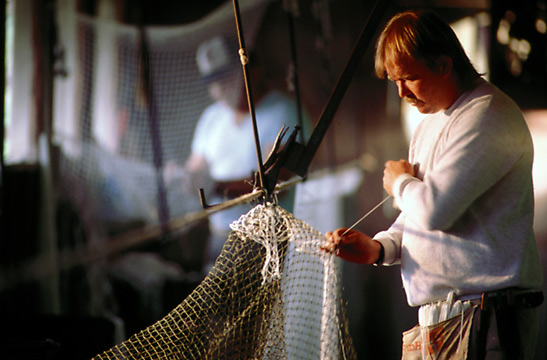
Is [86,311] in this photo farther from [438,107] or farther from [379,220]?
[438,107]

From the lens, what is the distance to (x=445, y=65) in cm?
98

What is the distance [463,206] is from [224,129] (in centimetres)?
232

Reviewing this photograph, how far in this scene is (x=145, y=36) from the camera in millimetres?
3139

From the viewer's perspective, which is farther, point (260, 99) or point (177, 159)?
point (177, 159)

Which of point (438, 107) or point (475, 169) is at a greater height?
point (438, 107)

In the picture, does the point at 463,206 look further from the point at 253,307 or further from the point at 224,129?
the point at 224,129

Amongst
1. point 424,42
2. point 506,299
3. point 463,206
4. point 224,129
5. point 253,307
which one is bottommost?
point 253,307

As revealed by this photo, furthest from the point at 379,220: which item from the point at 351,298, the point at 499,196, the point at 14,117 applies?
the point at 14,117

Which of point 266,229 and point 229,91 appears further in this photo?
point 229,91

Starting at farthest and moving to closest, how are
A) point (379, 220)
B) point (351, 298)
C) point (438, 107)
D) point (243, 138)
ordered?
point (243, 138) → point (351, 298) → point (379, 220) → point (438, 107)

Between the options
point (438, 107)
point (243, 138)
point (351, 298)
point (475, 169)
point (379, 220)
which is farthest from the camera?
point (243, 138)

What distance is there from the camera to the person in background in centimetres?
301

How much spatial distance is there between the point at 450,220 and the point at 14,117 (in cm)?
269

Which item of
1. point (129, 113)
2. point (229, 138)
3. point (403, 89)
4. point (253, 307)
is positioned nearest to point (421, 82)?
point (403, 89)
